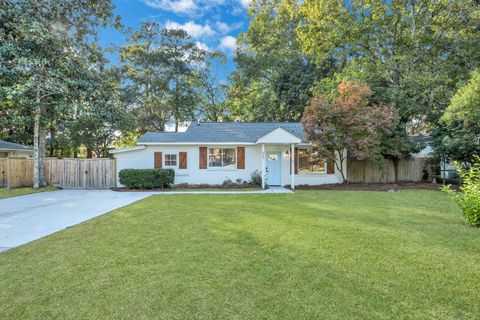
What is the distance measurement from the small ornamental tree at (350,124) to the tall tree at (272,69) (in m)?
7.17

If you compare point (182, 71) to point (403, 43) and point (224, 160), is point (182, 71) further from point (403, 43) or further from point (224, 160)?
point (403, 43)

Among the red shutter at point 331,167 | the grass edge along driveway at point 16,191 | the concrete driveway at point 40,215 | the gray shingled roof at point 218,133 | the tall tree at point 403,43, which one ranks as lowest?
the concrete driveway at point 40,215

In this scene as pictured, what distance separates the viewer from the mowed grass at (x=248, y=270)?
263cm

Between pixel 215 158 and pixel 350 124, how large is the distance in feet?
24.7

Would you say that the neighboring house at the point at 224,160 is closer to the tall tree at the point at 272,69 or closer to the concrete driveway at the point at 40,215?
the concrete driveway at the point at 40,215

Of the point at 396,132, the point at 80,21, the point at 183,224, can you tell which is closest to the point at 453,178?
the point at 396,132

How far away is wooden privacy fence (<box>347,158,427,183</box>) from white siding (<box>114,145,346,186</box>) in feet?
5.74

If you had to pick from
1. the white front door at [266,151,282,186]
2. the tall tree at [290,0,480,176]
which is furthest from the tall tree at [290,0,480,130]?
the white front door at [266,151,282,186]

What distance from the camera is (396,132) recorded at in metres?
13.6

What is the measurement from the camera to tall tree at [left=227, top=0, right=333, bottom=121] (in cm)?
2011

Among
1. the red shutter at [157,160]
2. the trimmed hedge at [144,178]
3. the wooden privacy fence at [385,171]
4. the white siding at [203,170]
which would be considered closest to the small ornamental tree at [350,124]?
the white siding at [203,170]

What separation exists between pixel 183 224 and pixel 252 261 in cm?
263

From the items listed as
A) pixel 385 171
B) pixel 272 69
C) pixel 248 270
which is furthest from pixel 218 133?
pixel 248 270

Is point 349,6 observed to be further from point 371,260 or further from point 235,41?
point 371,260
